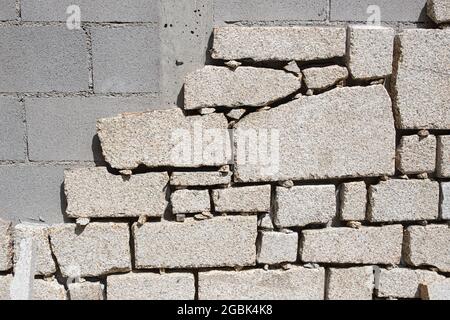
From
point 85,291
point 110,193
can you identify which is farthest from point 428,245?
point 85,291

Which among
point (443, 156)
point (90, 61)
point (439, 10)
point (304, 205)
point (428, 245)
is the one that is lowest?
point (428, 245)

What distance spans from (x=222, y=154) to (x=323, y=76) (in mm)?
749

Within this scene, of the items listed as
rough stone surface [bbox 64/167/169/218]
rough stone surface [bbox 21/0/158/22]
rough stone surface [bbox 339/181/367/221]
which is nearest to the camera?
rough stone surface [bbox 21/0/158/22]

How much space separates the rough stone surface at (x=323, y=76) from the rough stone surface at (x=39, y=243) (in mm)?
1789

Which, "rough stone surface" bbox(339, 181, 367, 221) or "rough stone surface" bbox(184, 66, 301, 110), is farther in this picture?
"rough stone surface" bbox(339, 181, 367, 221)

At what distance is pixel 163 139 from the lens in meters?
2.58

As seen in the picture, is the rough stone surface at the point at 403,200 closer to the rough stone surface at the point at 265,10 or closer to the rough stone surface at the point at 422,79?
the rough stone surface at the point at 422,79

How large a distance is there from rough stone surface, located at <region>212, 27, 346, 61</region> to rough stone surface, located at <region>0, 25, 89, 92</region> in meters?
0.79

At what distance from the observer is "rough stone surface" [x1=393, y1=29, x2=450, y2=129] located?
2604mm

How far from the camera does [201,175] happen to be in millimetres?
2635

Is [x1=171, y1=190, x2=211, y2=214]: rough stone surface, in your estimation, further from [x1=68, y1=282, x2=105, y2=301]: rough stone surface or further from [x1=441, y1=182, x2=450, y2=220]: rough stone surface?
[x1=441, y1=182, x2=450, y2=220]: rough stone surface

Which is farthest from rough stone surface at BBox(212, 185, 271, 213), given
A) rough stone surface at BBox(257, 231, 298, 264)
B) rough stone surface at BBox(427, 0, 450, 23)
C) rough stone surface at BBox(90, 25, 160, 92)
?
rough stone surface at BBox(427, 0, 450, 23)

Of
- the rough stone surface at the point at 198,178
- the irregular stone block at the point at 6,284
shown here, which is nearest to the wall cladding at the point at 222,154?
the rough stone surface at the point at 198,178

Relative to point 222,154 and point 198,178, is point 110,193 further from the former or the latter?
point 222,154
